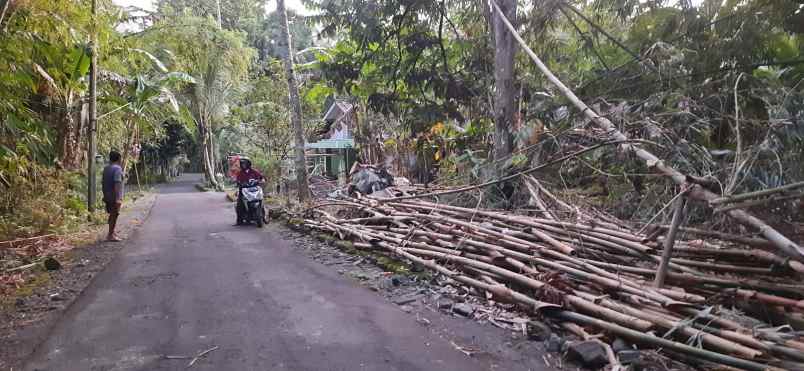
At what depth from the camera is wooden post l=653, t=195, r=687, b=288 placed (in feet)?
11.0

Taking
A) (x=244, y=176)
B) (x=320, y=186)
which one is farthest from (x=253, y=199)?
(x=320, y=186)

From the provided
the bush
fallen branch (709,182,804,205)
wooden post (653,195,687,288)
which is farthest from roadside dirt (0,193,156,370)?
fallen branch (709,182,804,205)

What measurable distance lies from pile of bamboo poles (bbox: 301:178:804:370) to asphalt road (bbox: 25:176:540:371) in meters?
0.90

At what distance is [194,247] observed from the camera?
24.6ft

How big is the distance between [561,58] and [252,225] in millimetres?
7199

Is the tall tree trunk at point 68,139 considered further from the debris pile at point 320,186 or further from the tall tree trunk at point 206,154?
the tall tree trunk at point 206,154

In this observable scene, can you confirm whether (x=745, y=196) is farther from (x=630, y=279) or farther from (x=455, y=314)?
(x=455, y=314)

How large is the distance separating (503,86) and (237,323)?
583 centimetres

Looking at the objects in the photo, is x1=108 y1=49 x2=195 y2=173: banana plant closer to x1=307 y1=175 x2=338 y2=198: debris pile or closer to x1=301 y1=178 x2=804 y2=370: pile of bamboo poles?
x1=307 y1=175 x2=338 y2=198: debris pile

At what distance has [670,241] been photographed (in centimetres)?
342

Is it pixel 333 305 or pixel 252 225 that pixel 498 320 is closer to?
pixel 333 305

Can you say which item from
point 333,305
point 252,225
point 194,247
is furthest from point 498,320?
point 252,225

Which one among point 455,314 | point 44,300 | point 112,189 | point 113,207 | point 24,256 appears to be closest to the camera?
point 455,314

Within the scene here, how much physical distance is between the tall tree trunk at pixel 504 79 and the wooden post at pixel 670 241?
14.8 feet
